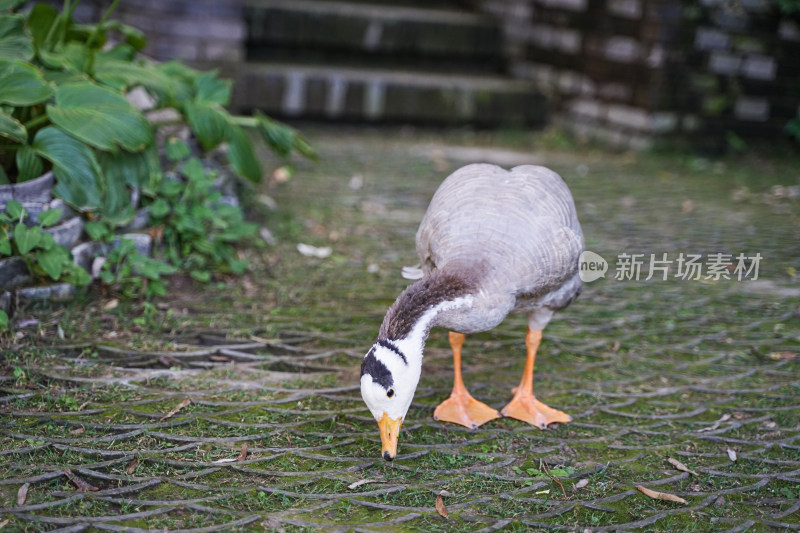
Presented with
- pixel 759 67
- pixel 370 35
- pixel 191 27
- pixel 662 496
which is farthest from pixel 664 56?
pixel 662 496

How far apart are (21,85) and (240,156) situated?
4.81 feet

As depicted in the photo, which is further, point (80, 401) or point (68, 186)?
point (68, 186)

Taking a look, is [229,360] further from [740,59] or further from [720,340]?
[740,59]

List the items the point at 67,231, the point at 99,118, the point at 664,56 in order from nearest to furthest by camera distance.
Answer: the point at 67,231 < the point at 99,118 < the point at 664,56

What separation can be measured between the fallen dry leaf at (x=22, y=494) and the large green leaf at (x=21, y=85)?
7.48 feet

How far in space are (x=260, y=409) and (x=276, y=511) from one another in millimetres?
786

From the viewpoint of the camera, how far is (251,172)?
5.45m

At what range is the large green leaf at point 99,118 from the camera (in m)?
4.41

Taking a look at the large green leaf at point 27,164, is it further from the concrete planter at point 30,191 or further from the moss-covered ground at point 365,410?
the moss-covered ground at point 365,410

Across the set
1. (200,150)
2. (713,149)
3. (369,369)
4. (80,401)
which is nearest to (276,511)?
(369,369)

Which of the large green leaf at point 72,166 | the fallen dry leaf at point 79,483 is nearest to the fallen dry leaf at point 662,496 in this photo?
the fallen dry leaf at point 79,483

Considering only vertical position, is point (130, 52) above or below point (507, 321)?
above

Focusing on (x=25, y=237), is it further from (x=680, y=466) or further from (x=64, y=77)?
(x=680, y=466)

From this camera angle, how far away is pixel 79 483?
2.98 m
